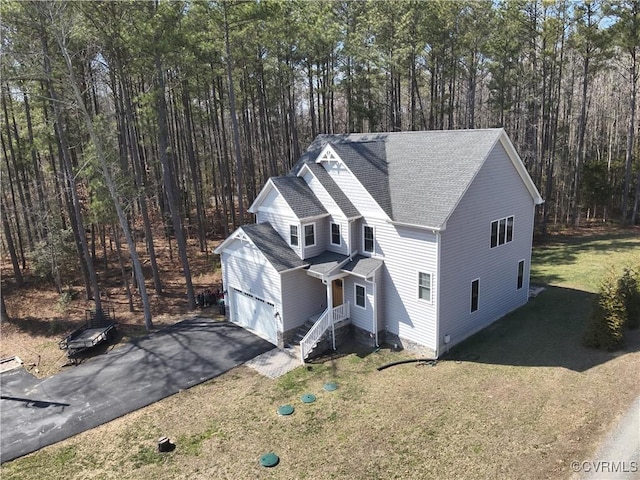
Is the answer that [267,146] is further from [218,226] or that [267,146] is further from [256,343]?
[256,343]

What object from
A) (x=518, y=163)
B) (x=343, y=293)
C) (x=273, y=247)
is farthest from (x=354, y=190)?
(x=518, y=163)

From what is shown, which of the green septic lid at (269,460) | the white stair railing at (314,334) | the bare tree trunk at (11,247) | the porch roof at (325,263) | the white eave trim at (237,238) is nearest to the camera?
the green septic lid at (269,460)

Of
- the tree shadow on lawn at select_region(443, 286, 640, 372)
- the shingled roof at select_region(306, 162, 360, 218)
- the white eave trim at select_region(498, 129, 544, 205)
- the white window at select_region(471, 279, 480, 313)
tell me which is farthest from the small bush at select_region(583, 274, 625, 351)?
the shingled roof at select_region(306, 162, 360, 218)

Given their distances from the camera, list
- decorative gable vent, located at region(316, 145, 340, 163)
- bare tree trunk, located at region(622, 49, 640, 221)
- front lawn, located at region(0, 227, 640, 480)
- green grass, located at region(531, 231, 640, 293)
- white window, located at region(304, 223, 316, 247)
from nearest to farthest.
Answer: front lawn, located at region(0, 227, 640, 480)
white window, located at region(304, 223, 316, 247)
decorative gable vent, located at region(316, 145, 340, 163)
green grass, located at region(531, 231, 640, 293)
bare tree trunk, located at region(622, 49, 640, 221)

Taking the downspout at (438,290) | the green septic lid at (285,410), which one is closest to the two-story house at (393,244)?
the downspout at (438,290)

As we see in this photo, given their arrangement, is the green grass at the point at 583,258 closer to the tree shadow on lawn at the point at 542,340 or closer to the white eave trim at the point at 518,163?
the tree shadow on lawn at the point at 542,340

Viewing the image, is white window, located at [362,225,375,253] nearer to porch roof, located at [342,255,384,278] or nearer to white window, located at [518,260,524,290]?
porch roof, located at [342,255,384,278]

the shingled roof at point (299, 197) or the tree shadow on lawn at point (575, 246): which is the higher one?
the shingled roof at point (299, 197)
